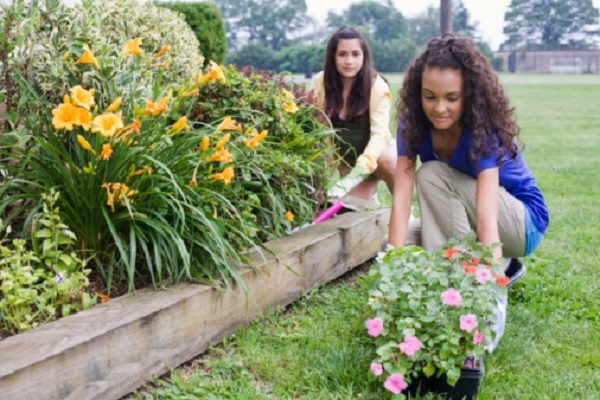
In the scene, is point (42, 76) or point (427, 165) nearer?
point (42, 76)

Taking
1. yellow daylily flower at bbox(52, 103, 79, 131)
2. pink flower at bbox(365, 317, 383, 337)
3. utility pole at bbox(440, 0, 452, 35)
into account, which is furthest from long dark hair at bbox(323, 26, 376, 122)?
utility pole at bbox(440, 0, 452, 35)

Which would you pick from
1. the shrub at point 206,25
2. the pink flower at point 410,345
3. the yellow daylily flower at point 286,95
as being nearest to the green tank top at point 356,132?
the yellow daylily flower at point 286,95

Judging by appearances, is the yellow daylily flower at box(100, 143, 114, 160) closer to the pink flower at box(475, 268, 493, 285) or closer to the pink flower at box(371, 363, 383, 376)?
the pink flower at box(371, 363, 383, 376)

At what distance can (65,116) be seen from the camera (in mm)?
2398

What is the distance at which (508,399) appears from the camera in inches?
95.7

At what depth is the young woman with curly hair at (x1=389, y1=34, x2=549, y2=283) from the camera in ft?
9.32

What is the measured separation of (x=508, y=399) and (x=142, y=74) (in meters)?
1.73

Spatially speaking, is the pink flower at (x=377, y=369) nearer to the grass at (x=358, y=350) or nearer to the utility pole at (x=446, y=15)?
the grass at (x=358, y=350)

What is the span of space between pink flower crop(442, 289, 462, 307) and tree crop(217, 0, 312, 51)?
64988 millimetres

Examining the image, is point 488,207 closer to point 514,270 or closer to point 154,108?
point 514,270

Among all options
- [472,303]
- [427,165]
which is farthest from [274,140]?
[472,303]

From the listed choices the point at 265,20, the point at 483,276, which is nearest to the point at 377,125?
the point at 483,276

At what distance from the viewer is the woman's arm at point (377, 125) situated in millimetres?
4109

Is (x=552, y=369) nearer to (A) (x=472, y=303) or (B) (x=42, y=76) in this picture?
(A) (x=472, y=303)
